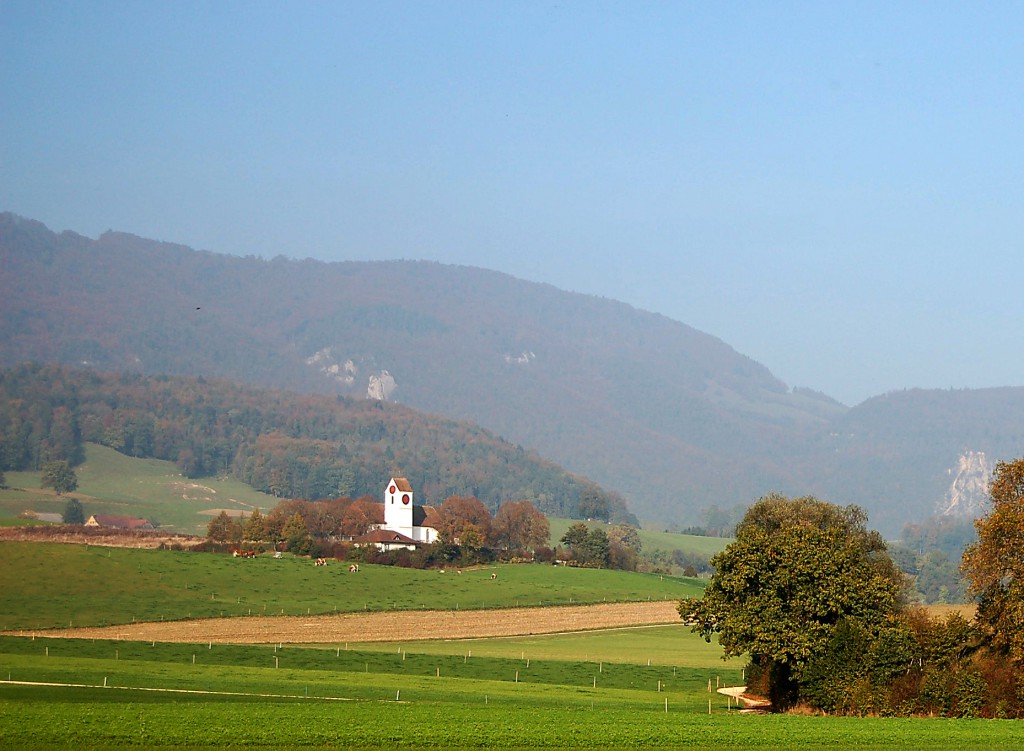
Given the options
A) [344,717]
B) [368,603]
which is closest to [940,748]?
[344,717]

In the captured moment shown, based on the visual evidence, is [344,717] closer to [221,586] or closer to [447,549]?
[221,586]

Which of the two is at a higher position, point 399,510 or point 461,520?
point 399,510

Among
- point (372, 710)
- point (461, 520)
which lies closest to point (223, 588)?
point (461, 520)

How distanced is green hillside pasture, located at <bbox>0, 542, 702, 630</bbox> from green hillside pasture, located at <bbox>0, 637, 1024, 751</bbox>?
2581 centimetres

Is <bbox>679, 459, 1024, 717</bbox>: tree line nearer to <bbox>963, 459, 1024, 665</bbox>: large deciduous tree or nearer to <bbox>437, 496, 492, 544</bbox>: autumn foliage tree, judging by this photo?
<bbox>963, 459, 1024, 665</bbox>: large deciduous tree

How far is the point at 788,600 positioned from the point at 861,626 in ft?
11.8

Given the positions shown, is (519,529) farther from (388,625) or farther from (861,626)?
(861,626)

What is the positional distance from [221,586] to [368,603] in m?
13.4

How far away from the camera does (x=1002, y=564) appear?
55344mm

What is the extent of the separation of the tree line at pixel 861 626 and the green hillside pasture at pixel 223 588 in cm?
4881

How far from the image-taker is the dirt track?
8794 centimetres

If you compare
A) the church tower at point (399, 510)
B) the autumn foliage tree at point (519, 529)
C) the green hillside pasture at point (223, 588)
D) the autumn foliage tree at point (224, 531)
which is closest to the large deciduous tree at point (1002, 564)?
the green hillside pasture at point (223, 588)

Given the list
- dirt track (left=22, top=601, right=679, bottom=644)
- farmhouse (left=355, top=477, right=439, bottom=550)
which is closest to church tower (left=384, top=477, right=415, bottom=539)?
farmhouse (left=355, top=477, right=439, bottom=550)

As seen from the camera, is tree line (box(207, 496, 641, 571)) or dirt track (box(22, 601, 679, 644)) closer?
dirt track (box(22, 601, 679, 644))
